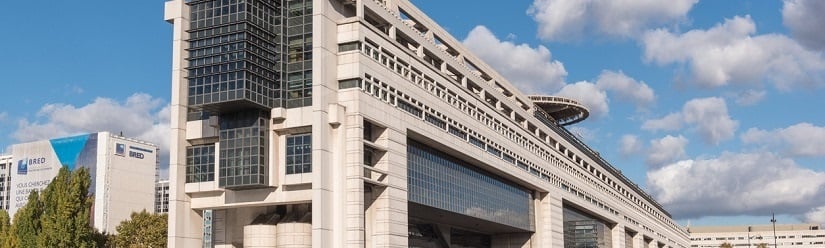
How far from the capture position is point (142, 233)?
115 meters

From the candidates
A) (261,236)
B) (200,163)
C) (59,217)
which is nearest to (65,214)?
(59,217)

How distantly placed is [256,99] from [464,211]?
3346 centimetres

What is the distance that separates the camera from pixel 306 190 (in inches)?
2859

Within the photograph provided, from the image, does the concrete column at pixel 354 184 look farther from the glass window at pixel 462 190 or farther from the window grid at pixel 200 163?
the glass window at pixel 462 190

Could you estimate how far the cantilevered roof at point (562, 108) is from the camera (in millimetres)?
140750

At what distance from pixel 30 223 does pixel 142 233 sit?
33.8 metres

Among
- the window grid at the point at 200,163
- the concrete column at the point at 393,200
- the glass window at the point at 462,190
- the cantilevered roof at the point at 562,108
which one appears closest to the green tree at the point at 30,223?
the window grid at the point at 200,163

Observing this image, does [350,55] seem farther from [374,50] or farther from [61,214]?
[61,214]

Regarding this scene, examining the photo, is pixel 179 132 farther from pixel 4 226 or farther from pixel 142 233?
pixel 142 233

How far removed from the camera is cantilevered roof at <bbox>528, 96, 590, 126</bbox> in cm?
14075

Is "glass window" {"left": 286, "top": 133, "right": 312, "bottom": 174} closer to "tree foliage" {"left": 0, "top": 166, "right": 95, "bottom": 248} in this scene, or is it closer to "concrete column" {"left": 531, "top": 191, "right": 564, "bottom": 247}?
"tree foliage" {"left": 0, "top": 166, "right": 95, "bottom": 248}

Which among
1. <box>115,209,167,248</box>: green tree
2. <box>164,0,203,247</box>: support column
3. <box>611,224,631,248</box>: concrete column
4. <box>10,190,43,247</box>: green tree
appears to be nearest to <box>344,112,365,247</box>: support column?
<box>164,0,203,247</box>: support column

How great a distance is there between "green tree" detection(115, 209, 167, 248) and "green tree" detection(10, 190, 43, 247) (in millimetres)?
30914

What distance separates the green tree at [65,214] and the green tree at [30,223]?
783 mm
